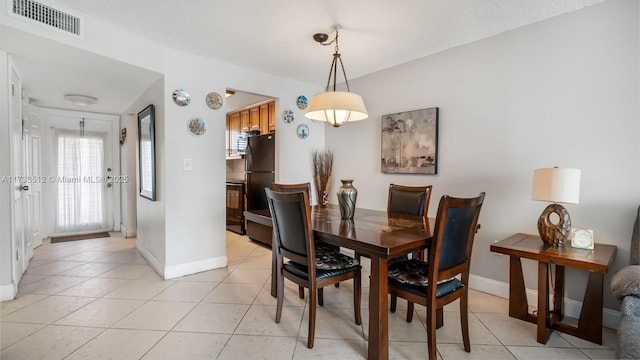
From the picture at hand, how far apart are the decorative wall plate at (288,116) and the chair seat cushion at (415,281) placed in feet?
8.40

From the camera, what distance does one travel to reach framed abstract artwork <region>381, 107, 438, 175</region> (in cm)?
306

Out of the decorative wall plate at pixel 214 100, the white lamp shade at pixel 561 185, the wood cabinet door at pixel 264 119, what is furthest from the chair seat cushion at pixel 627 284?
the wood cabinet door at pixel 264 119

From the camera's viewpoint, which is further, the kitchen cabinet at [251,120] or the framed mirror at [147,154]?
the kitchen cabinet at [251,120]

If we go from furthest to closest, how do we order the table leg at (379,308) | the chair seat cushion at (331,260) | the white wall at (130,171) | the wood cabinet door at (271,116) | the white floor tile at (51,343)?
the white wall at (130,171), the wood cabinet door at (271,116), the chair seat cushion at (331,260), the white floor tile at (51,343), the table leg at (379,308)

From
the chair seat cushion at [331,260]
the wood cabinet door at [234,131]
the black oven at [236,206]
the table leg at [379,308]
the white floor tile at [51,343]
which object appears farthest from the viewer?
the wood cabinet door at [234,131]

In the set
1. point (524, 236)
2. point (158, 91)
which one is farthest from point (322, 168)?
point (524, 236)

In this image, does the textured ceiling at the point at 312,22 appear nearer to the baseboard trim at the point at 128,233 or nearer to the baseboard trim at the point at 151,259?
the baseboard trim at the point at 151,259

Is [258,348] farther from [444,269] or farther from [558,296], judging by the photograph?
[558,296]

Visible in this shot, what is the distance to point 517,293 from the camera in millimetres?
2240

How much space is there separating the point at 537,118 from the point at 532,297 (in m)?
1.50

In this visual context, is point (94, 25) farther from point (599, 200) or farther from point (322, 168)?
point (599, 200)

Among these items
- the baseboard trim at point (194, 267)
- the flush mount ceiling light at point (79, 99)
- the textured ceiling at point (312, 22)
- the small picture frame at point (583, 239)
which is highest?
the textured ceiling at point (312, 22)

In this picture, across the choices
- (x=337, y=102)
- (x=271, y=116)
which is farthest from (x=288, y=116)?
(x=337, y=102)

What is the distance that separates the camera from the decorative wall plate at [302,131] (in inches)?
158
